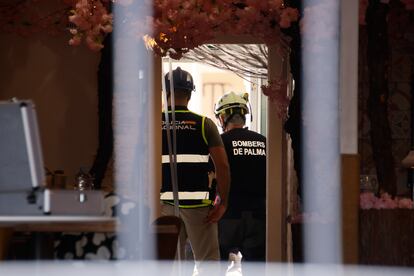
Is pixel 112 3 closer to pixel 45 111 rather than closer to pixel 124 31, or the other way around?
pixel 124 31

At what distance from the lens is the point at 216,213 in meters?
5.36

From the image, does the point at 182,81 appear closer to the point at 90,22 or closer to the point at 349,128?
the point at 90,22

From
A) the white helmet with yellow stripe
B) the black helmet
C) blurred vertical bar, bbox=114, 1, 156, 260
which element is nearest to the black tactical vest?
the black helmet

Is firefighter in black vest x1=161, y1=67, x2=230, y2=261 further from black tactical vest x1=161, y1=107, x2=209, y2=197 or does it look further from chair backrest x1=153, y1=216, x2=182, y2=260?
chair backrest x1=153, y1=216, x2=182, y2=260

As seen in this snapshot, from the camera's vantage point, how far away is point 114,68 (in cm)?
582

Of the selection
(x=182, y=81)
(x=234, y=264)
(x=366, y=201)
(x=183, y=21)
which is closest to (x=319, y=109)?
(x=366, y=201)

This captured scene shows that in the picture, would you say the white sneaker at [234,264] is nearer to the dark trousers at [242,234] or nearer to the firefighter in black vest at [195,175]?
the dark trousers at [242,234]

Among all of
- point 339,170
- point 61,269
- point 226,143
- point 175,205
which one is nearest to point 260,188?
point 226,143

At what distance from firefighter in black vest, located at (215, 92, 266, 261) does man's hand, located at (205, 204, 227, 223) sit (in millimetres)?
736

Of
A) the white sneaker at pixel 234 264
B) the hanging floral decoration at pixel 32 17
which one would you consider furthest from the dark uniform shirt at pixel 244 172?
the hanging floral decoration at pixel 32 17

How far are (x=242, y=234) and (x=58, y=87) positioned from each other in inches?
60.7

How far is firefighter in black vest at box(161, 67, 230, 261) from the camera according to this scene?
5.37m

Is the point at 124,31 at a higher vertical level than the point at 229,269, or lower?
higher

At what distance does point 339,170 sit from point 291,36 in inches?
36.4
